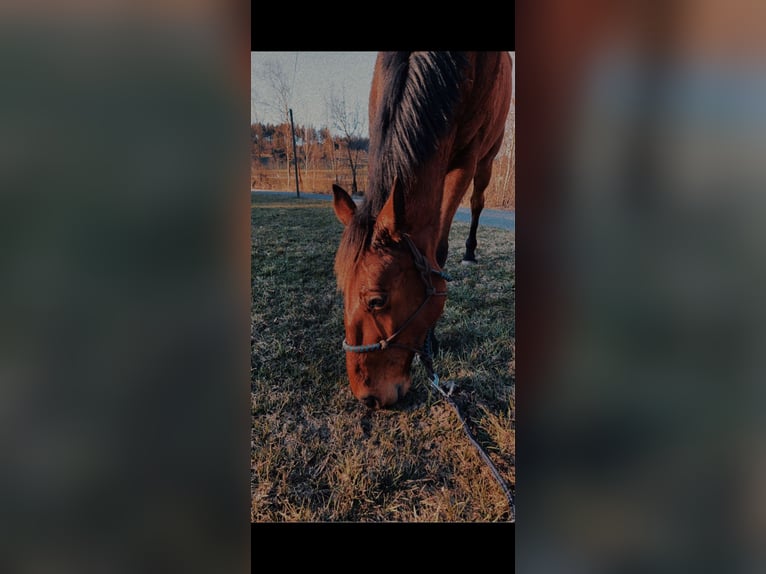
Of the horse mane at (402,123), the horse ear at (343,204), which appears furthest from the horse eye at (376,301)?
the horse ear at (343,204)

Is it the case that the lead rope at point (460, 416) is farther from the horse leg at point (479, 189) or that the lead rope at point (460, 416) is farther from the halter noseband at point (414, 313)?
the horse leg at point (479, 189)

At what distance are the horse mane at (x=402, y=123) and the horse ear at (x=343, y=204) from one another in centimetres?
7

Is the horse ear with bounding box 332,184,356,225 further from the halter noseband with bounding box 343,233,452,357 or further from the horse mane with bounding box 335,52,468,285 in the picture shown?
the halter noseband with bounding box 343,233,452,357

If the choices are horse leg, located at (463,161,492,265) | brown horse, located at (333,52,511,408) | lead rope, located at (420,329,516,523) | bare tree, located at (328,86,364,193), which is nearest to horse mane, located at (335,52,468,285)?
brown horse, located at (333,52,511,408)

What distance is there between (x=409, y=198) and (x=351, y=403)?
640mm

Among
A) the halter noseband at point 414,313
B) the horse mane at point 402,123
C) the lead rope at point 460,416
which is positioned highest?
the horse mane at point 402,123

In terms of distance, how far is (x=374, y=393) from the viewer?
1.27 meters

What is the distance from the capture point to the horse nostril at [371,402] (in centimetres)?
128
